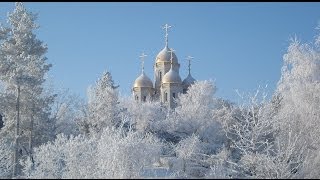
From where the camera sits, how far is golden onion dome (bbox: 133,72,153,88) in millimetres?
65688

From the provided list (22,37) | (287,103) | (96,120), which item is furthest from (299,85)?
(22,37)

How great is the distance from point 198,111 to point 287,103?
18.2m

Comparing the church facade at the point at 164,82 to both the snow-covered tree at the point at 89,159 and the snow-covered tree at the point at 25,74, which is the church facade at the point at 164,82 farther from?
the snow-covered tree at the point at 89,159

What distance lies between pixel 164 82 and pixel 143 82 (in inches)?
149

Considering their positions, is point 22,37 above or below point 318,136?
above

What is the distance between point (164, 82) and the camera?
63188 mm

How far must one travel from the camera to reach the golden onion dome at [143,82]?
6569 centimetres

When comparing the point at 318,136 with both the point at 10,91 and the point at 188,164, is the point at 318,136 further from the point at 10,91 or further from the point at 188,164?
the point at 10,91

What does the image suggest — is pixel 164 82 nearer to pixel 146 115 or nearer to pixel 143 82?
pixel 143 82

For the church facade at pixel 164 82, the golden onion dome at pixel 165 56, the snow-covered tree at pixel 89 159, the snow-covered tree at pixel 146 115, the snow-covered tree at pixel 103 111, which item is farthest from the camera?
the golden onion dome at pixel 165 56

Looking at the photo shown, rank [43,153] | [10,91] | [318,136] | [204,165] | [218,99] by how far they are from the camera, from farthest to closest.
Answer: [218,99] < [204,165] < [10,91] < [318,136] < [43,153]

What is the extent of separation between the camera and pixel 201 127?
160ft

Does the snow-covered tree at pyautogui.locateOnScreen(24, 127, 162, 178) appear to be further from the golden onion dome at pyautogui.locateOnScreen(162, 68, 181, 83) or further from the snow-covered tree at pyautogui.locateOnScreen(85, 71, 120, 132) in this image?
the golden onion dome at pyautogui.locateOnScreen(162, 68, 181, 83)

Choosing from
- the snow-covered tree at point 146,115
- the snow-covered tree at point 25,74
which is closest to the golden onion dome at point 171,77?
the snow-covered tree at point 146,115
